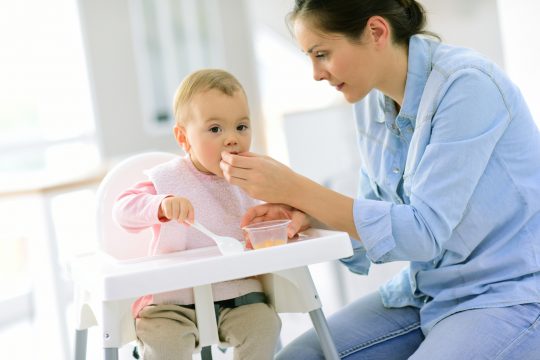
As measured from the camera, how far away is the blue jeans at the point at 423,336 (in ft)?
4.20

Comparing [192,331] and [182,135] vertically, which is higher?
[182,135]

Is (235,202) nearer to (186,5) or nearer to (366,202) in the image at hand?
(366,202)

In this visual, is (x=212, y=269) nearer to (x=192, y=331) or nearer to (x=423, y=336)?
(x=192, y=331)

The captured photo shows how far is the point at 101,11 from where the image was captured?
14.7ft

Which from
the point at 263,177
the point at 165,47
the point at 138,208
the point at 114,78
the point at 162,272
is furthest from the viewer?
the point at 165,47

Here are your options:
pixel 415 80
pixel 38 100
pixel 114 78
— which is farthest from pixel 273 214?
pixel 38 100

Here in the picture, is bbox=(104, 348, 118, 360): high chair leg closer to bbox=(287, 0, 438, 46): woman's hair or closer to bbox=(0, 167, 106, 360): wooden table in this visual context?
bbox=(287, 0, 438, 46): woman's hair

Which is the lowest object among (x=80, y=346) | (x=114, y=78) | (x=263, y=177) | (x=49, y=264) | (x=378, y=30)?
(x=49, y=264)

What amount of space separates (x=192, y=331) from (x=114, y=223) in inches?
15.7

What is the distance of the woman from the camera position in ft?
4.29

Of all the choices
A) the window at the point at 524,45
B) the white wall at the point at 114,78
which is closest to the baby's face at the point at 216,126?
the window at the point at 524,45

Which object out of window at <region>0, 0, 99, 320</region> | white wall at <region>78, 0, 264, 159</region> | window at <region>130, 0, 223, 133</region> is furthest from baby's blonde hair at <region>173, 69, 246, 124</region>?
window at <region>130, 0, 223, 133</region>

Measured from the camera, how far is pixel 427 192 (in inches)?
52.5

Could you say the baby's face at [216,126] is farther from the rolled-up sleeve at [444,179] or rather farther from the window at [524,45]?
the window at [524,45]
